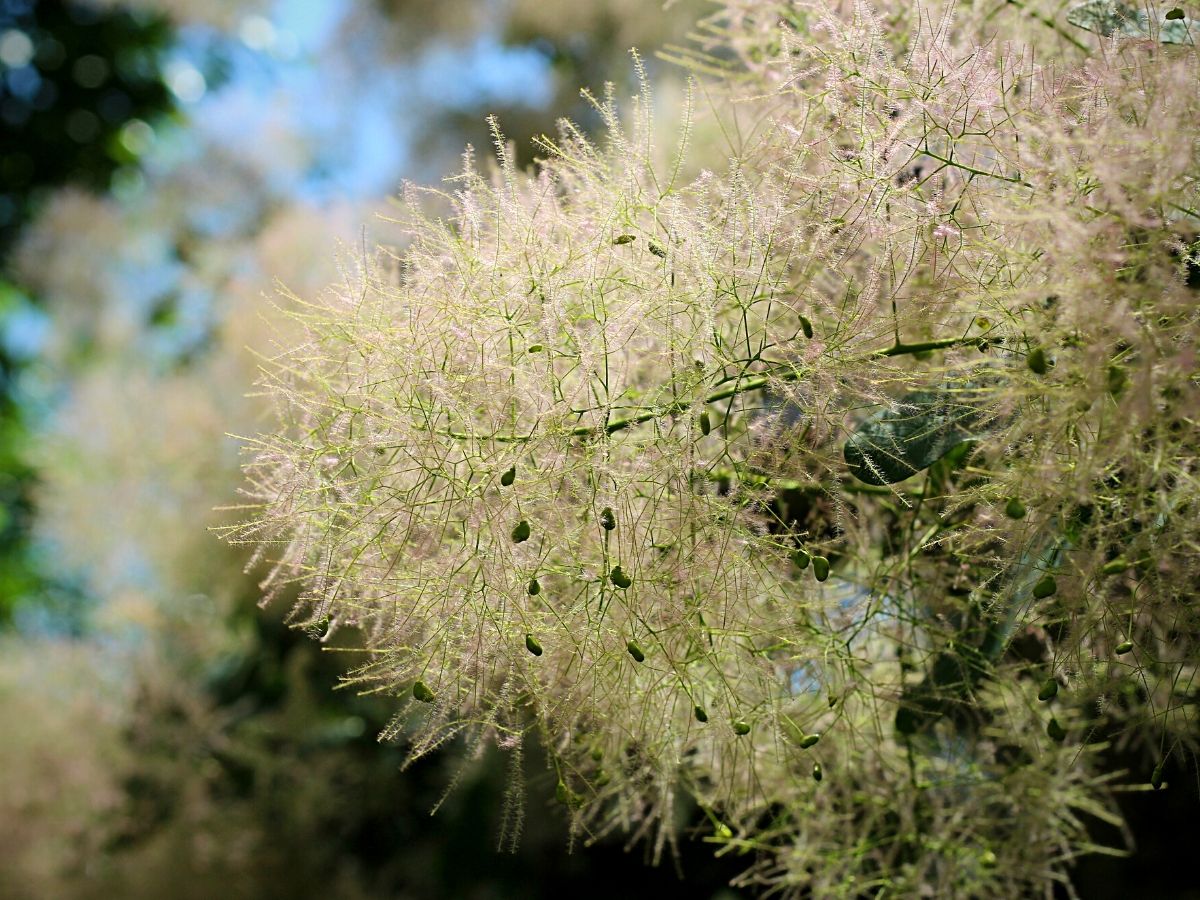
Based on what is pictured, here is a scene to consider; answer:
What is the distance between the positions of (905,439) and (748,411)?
60mm

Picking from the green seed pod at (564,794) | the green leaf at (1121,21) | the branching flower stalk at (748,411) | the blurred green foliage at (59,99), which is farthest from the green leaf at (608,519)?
the blurred green foliage at (59,99)

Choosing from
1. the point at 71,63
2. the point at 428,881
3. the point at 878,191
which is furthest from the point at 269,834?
the point at 71,63

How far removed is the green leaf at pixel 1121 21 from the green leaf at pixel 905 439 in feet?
0.52

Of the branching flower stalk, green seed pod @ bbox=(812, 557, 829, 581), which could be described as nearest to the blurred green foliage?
the branching flower stalk

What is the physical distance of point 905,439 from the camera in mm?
410

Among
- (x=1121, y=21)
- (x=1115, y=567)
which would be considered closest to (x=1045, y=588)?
(x=1115, y=567)

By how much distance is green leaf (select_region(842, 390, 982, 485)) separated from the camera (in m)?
0.41

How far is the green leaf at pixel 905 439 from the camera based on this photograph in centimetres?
41

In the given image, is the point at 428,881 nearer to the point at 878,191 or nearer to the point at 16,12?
the point at 878,191

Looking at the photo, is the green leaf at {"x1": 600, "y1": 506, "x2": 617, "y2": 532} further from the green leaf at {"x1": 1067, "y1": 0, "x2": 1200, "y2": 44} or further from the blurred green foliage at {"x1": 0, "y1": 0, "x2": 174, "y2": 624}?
the blurred green foliage at {"x1": 0, "y1": 0, "x2": 174, "y2": 624}

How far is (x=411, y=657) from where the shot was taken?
0.41 metres

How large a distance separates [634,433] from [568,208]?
0.37 ft

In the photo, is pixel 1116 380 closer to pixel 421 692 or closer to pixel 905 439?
pixel 905 439

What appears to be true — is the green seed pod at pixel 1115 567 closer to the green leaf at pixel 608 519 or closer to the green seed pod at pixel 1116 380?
the green seed pod at pixel 1116 380
